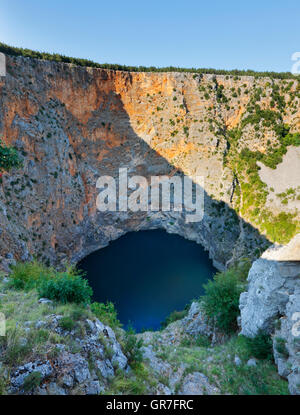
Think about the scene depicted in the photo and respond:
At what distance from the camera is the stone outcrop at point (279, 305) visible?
25.5 ft

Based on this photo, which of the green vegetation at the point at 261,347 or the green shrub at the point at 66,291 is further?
the green vegetation at the point at 261,347

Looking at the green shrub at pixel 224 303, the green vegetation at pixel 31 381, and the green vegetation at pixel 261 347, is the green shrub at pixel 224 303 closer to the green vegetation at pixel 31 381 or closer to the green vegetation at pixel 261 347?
the green vegetation at pixel 261 347

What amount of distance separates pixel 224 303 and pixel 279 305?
11.7ft

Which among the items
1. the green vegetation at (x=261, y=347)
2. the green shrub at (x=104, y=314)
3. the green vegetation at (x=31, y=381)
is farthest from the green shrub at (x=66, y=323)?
the green vegetation at (x=261, y=347)

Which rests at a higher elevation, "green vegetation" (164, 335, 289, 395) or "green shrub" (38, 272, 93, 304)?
"green shrub" (38, 272, 93, 304)

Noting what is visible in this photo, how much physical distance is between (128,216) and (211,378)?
2213cm

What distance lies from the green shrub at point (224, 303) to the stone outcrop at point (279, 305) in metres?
0.88

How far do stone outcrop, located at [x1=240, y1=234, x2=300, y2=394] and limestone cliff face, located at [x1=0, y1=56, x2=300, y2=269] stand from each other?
32.9 feet

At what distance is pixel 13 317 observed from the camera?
17.4 ft

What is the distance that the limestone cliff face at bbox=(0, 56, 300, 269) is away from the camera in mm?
18703

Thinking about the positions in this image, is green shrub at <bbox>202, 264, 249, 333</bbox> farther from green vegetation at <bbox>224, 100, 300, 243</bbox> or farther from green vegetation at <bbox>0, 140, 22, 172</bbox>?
green vegetation at <bbox>0, 140, 22, 172</bbox>

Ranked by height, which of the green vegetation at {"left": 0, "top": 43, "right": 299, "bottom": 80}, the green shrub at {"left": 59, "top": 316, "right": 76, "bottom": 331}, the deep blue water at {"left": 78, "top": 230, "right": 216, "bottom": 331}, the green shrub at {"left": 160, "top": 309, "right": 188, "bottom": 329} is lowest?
the green shrub at {"left": 160, "top": 309, "right": 188, "bottom": 329}

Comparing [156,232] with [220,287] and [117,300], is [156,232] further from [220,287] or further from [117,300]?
[220,287]

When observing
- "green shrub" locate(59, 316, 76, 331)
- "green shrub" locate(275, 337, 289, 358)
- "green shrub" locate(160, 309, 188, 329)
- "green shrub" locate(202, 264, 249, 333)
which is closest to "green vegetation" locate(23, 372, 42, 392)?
"green shrub" locate(59, 316, 76, 331)
